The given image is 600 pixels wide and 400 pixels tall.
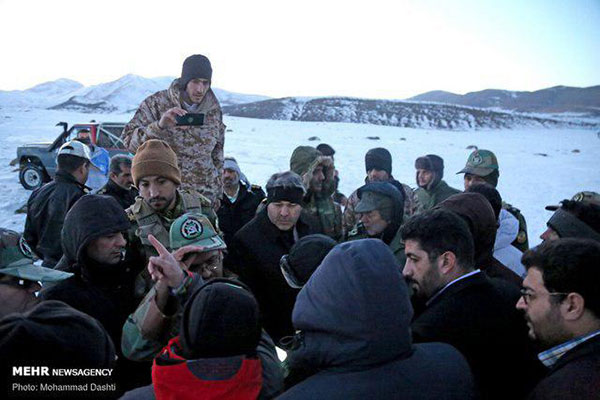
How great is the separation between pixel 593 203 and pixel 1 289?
342cm

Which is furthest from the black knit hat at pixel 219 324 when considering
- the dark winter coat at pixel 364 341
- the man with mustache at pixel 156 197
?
the man with mustache at pixel 156 197

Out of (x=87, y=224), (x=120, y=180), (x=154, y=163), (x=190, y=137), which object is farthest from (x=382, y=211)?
(x=120, y=180)

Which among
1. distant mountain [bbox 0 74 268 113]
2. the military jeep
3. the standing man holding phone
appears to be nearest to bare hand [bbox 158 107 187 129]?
the standing man holding phone

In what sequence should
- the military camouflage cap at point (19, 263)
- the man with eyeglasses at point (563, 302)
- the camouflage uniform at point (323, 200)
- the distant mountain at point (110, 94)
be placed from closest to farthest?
the man with eyeglasses at point (563, 302) → the military camouflage cap at point (19, 263) → the camouflage uniform at point (323, 200) → the distant mountain at point (110, 94)

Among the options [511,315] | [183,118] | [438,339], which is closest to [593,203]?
[511,315]

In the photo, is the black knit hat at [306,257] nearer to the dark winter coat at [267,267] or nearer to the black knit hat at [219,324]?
the dark winter coat at [267,267]

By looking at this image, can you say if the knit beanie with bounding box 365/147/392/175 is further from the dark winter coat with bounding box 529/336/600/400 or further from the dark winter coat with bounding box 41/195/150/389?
the dark winter coat with bounding box 529/336/600/400

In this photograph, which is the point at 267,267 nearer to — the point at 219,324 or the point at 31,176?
the point at 219,324

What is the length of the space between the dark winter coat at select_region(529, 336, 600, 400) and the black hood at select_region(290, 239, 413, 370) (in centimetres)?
49

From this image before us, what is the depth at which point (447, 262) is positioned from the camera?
1.98 metres

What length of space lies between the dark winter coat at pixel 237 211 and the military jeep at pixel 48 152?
22.6 ft

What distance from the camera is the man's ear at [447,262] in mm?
1971

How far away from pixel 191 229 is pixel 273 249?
876mm

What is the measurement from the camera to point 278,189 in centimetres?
324
